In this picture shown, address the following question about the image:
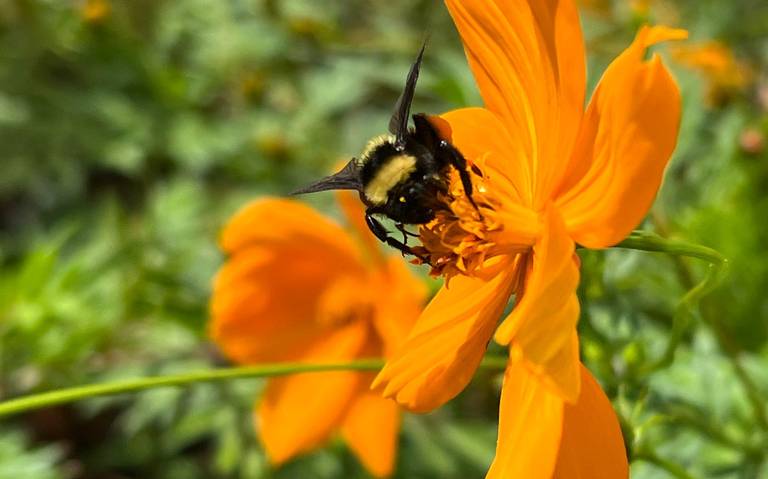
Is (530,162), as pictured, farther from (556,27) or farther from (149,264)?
(149,264)

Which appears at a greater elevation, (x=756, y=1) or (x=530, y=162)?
(x=756, y=1)

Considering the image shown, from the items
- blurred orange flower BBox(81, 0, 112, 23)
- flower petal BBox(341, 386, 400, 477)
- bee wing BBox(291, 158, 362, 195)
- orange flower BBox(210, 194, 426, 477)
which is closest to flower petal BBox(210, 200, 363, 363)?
orange flower BBox(210, 194, 426, 477)

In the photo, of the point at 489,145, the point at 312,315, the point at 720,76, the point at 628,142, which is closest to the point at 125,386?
the point at 489,145

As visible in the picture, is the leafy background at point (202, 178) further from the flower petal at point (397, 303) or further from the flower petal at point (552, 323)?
the flower petal at point (552, 323)

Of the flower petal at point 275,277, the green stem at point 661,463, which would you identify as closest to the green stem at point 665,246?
the green stem at point 661,463

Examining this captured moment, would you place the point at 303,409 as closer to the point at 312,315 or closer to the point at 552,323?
the point at 312,315

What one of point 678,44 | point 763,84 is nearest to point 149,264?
point 678,44

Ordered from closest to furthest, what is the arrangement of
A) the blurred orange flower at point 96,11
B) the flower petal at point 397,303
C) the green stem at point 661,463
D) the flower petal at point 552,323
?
the flower petal at point 552,323 < the green stem at point 661,463 < the flower petal at point 397,303 < the blurred orange flower at point 96,11
